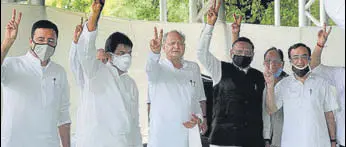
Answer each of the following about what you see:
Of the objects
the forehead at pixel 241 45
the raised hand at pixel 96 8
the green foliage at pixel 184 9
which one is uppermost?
the green foliage at pixel 184 9

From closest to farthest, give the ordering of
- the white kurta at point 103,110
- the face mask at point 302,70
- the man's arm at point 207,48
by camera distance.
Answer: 1. the white kurta at point 103,110
2. the man's arm at point 207,48
3. the face mask at point 302,70

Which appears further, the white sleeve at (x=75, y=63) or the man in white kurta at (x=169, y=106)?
the man in white kurta at (x=169, y=106)

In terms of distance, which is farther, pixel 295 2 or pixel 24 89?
pixel 295 2

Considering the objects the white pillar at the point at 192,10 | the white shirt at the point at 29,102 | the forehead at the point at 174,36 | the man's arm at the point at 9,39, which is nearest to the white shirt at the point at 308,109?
the forehead at the point at 174,36

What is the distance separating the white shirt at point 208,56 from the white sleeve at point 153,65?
0.35 m

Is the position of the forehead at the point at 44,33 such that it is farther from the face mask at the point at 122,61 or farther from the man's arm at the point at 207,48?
the man's arm at the point at 207,48

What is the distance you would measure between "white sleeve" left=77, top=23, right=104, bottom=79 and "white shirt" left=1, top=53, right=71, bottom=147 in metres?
0.20

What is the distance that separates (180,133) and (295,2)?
11321mm

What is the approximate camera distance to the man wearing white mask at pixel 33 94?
139 inches

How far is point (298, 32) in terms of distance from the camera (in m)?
6.93

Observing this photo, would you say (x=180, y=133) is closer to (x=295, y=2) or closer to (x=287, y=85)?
(x=287, y=85)

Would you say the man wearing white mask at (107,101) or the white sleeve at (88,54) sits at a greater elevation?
the white sleeve at (88,54)

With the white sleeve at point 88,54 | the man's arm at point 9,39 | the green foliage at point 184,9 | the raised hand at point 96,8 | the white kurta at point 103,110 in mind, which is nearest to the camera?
the man's arm at point 9,39

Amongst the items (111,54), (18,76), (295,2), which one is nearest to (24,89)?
(18,76)
